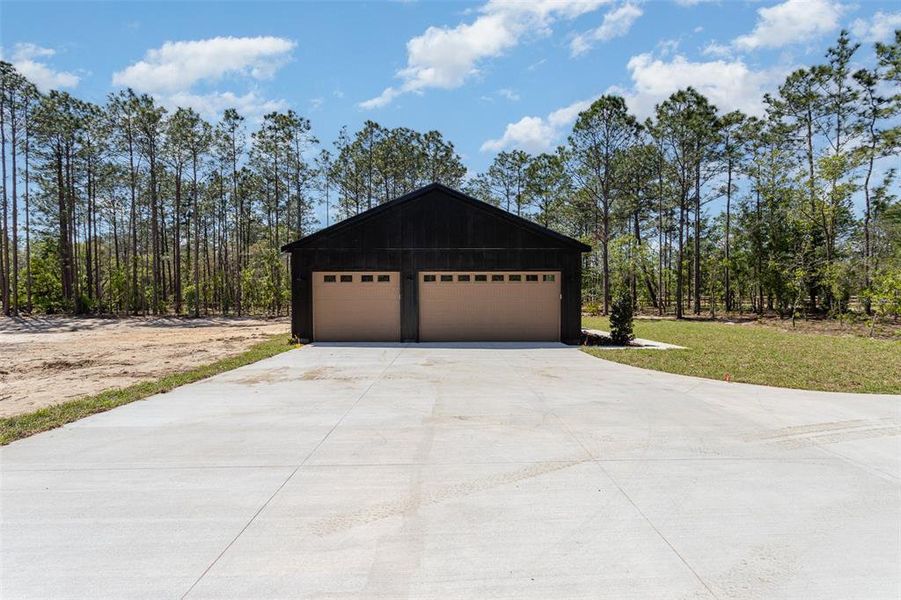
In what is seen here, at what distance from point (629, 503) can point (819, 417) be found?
3.99m

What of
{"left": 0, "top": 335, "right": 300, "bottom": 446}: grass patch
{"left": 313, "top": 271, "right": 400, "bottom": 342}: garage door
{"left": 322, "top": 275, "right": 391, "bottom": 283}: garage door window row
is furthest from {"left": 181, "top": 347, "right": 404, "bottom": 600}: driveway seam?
{"left": 322, "top": 275, "right": 391, "bottom": 283}: garage door window row

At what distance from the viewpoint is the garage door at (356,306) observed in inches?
580

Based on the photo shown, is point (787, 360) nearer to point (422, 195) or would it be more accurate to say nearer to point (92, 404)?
point (422, 195)

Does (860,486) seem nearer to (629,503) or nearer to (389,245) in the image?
(629,503)

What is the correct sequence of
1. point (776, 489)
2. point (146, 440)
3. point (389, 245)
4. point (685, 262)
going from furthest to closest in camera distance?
1. point (685, 262)
2. point (389, 245)
3. point (146, 440)
4. point (776, 489)

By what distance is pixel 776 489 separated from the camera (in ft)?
11.7

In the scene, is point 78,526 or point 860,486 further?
point 860,486

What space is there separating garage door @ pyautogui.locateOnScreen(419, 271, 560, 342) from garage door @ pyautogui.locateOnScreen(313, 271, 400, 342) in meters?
0.98

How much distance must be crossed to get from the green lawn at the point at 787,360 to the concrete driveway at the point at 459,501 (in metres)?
1.70

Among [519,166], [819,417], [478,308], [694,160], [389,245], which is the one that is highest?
[519,166]

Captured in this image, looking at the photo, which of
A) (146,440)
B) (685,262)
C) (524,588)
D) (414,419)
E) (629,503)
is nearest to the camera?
(524,588)

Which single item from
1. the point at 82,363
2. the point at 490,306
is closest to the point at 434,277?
the point at 490,306

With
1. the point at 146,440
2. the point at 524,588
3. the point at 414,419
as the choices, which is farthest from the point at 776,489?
the point at 146,440

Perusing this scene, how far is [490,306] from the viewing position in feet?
48.9
